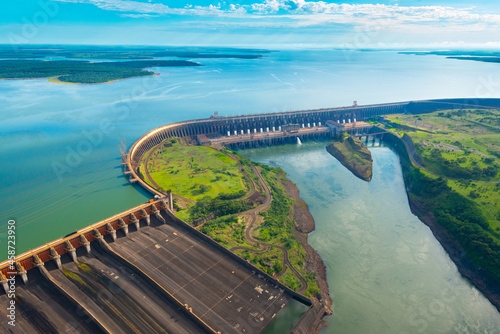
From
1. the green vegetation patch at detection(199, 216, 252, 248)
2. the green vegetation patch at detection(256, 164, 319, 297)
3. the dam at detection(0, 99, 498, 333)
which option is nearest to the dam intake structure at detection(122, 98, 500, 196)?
the dam at detection(0, 99, 498, 333)

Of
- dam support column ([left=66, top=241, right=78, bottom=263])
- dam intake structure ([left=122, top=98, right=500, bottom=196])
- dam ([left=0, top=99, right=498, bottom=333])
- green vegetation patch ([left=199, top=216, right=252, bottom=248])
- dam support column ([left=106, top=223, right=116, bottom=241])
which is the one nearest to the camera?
dam ([left=0, top=99, right=498, bottom=333])

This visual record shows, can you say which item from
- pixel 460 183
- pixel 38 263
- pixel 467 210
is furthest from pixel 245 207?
pixel 460 183

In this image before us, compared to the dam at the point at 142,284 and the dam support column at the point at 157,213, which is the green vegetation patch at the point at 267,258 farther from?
the dam support column at the point at 157,213

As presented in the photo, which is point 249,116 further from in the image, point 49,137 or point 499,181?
point 499,181

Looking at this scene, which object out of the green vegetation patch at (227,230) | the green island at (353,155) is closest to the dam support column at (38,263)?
the green vegetation patch at (227,230)

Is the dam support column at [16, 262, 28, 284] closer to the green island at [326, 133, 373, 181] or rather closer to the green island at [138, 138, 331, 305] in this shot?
the green island at [138, 138, 331, 305]

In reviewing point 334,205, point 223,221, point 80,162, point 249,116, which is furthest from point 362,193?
point 80,162

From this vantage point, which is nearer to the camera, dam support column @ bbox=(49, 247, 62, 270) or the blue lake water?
dam support column @ bbox=(49, 247, 62, 270)

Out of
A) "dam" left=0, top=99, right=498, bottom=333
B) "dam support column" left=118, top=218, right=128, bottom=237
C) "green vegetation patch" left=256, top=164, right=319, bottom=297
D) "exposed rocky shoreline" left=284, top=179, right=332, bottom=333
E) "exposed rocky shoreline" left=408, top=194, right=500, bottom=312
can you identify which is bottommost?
"exposed rocky shoreline" left=408, top=194, right=500, bottom=312
